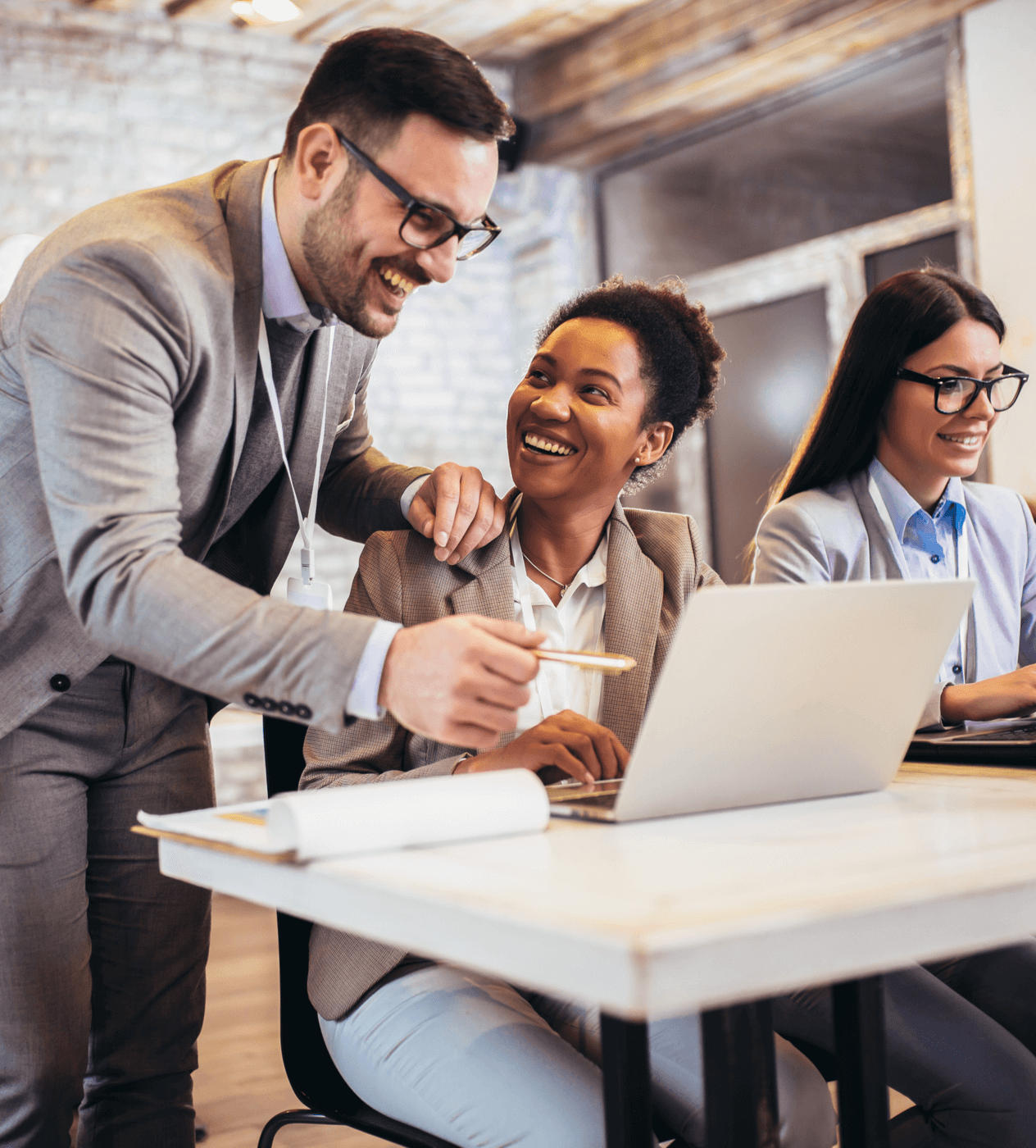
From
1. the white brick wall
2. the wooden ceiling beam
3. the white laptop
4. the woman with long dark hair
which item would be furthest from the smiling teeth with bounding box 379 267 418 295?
the white brick wall

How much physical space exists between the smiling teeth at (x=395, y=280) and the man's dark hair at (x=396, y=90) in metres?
0.13

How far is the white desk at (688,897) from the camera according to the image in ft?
2.24

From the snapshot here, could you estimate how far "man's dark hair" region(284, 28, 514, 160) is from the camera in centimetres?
138

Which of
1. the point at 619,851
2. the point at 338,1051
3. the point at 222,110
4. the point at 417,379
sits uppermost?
the point at 222,110

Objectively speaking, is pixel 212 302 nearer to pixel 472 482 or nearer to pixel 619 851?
pixel 472 482

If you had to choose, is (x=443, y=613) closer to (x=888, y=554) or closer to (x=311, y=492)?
(x=311, y=492)

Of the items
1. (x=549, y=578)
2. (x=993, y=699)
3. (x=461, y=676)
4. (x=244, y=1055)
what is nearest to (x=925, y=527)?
(x=993, y=699)

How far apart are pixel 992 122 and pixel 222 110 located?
292 centimetres

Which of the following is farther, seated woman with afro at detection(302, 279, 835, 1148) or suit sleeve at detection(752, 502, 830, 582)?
suit sleeve at detection(752, 502, 830, 582)

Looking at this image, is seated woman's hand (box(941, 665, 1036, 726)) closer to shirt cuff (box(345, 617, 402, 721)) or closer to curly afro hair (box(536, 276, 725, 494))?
curly afro hair (box(536, 276, 725, 494))

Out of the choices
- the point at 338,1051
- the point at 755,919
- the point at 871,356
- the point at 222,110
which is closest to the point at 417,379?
the point at 222,110

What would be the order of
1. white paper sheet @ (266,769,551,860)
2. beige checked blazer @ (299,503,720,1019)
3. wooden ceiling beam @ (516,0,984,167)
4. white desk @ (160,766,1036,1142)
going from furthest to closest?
wooden ceiling beam @ (516,0,984,167)
beige checked blazer @ (299,503,720,1019)
white paper sheet @ (266,769,551,860)
white desk @ (160,766,1036,1142)

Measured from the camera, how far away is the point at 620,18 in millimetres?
4926

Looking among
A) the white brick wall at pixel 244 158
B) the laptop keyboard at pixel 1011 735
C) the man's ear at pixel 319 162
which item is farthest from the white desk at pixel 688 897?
the white brick wall at pixel 244 158
